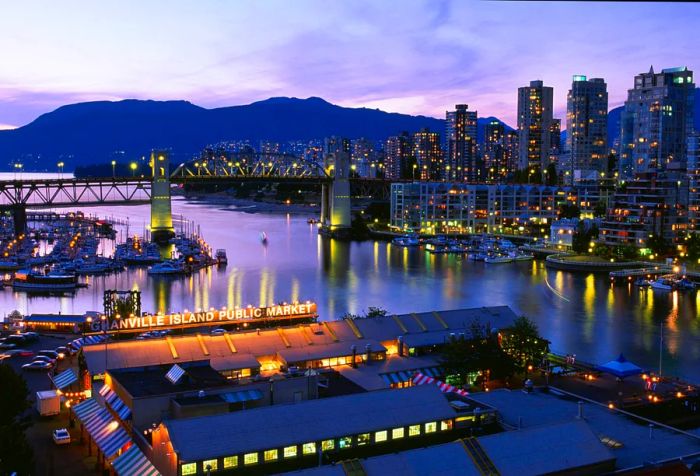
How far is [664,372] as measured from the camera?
910 centimetres

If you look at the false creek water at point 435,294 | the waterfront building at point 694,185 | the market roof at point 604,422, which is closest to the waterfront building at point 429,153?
Result: the waterfront building at point 694,185

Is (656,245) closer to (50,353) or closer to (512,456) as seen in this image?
(50,353)

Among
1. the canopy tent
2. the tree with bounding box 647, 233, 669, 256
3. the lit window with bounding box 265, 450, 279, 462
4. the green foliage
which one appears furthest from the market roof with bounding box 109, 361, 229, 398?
the tree with bounding box 647, 233, 669, 256

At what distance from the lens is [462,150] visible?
5909 centimetres

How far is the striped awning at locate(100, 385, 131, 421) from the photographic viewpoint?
17.7 ft

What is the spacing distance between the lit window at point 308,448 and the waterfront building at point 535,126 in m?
47.0

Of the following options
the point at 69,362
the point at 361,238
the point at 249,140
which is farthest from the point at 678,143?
the point at 249,140

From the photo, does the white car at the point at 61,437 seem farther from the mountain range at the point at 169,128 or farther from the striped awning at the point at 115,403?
the mountain range at the point at 169,128

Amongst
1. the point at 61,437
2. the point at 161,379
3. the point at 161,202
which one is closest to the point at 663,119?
the point at 161,202

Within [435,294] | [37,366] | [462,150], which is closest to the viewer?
[37,366]

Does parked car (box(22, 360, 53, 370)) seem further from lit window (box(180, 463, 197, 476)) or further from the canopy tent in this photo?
the canopy tent

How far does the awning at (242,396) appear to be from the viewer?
5.39m

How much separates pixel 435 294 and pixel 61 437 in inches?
405

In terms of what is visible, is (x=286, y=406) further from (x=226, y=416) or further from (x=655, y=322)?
(x=655, y=322)
